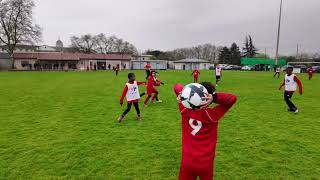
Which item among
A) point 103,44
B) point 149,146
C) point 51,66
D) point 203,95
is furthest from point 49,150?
point 103,44

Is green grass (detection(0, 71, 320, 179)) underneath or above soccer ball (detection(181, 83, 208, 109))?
underneath

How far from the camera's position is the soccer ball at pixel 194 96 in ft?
9.23

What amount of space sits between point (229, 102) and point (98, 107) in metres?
9.31

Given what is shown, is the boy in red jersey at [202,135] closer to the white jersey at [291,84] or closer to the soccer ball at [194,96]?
the soccer ball at [194,96]

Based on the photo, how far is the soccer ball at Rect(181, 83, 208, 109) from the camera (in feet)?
9.23

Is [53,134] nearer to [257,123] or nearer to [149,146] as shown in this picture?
[149,146]

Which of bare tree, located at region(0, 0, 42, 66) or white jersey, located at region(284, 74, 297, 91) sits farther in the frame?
bare tree, located at region(0, 0, 42, 66)

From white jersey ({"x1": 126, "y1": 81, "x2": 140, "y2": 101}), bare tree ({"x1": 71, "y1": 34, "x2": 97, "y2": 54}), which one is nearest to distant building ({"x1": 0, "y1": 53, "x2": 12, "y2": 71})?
bare tree ({"x1": 71, "y1": 34, "x2": 97, "y2": 54})

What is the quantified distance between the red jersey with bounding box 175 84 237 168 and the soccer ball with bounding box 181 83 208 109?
0.20 m

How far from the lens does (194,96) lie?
282cm

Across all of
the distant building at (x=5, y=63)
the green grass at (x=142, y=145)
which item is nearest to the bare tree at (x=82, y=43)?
the distant building at (x=5, y=63)

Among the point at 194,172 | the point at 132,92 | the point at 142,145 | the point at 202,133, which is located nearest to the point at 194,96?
the point at 202,133

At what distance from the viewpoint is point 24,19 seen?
197 ft

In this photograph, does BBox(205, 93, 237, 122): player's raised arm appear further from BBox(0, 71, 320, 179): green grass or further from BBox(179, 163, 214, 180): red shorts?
BBox(0, 71, 320, 179): green grass
